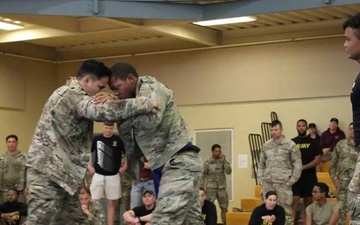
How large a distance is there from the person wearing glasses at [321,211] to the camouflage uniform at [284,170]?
0.39 meters

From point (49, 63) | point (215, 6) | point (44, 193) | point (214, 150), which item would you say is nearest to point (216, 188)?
point (214, 150)

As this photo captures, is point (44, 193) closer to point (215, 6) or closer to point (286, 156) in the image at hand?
point (286, 156)

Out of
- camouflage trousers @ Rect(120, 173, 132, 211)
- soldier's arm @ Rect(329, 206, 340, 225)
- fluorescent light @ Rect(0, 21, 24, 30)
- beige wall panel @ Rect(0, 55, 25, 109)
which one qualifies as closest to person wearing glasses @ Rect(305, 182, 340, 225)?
soldier's arm @ Rect(329, 206, 340, 225)

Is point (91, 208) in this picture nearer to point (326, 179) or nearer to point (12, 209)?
point (12, 209)

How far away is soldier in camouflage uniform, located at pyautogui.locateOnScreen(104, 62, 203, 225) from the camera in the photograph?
6246 mm

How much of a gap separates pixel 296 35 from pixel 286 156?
17.9 ft

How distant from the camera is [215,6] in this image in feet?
54.9

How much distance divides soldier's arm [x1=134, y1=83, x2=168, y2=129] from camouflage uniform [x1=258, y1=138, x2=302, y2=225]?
7660 mm

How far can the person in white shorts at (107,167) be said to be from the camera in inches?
550

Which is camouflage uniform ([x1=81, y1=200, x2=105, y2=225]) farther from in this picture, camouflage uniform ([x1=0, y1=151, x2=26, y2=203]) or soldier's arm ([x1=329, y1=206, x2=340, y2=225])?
camouflage uniform ([x1=0, y1=151, x2=26, y2=203])

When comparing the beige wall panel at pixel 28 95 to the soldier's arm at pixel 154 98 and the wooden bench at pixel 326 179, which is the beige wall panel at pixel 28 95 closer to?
the wooden bench at pixel 326 179

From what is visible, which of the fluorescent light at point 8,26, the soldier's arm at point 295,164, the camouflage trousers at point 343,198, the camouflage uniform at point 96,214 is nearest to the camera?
the camouflage uniform at point 96,214

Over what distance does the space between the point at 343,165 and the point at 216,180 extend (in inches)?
143

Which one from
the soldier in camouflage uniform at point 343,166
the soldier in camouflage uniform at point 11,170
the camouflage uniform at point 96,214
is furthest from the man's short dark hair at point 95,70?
the soldier in camouflage uniform at point 11,170
